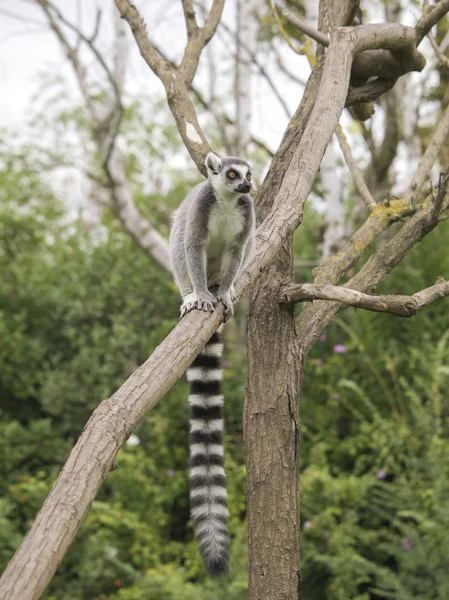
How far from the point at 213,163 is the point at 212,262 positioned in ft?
1.64

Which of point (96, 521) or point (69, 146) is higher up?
point (69, 146)

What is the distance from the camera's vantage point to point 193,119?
3.64 m

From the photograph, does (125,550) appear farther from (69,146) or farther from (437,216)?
(69,146)

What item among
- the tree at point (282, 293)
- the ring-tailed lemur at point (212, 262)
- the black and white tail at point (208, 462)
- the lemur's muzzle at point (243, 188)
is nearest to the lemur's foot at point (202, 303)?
the ring-tailed lemur at point (212, 262)

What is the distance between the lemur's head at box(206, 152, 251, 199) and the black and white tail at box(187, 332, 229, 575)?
70 cm

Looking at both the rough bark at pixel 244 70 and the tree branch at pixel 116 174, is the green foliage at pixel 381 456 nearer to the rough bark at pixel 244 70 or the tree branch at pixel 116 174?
the tree branch at pixel 116 174

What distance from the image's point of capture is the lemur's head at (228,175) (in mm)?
3354

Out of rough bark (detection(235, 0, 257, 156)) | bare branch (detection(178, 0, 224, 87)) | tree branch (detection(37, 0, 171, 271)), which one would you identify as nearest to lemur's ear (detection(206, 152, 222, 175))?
bare branch (detection(178, 0, 224, 87))

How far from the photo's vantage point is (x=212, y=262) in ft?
12.0

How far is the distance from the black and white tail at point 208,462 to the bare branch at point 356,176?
1105 millimetres

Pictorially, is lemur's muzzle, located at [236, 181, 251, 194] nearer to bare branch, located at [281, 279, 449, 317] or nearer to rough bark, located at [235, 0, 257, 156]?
bare branch, located at [281, 279, 449, 317]

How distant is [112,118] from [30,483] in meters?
3.86

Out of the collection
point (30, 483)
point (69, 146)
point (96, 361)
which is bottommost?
point (30, 483)

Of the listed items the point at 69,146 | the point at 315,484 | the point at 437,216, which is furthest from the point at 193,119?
the point at 69,146
